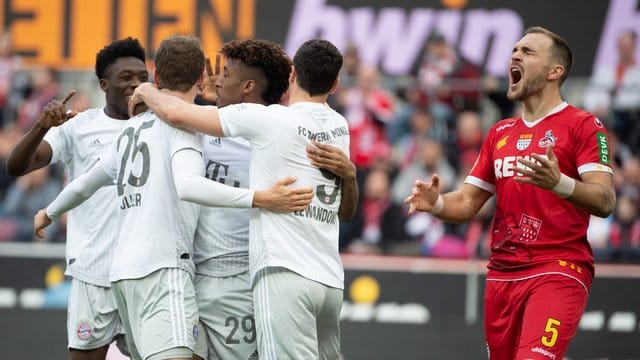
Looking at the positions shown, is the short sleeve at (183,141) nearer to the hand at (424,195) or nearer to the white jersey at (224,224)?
the white jersey at (224,224)

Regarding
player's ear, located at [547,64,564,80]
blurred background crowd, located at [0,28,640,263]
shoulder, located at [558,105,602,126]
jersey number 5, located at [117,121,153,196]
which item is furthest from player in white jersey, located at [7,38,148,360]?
blurred background crowd, located at [0,28,640,263]

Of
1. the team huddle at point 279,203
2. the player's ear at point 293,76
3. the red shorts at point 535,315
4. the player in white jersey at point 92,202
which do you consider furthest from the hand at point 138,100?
the red shorts at point 535,315

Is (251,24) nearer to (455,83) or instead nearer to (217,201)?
(455,83)

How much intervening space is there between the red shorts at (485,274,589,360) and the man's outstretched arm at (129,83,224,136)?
6.49ft

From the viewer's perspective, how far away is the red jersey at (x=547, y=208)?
256 inches

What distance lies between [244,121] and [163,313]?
1136 millimetres

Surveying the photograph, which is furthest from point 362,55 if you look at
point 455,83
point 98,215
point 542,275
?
point 542,275

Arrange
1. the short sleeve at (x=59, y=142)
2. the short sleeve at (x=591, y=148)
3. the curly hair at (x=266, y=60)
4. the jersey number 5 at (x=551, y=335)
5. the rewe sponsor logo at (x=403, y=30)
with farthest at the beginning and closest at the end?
the rewe sponsor logo at (x=403, y=30)
the short sleeve at (x=59, y=142)
the curly hair at (x=266, y=60)
the short sleeve at (x=591, y=148)
the jersey number 5 at (x=551, y=335)

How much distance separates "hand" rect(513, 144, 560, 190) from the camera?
19.7 feet

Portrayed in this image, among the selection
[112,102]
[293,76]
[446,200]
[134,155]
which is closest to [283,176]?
[293,76]

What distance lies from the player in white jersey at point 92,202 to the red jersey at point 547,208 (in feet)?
8.47

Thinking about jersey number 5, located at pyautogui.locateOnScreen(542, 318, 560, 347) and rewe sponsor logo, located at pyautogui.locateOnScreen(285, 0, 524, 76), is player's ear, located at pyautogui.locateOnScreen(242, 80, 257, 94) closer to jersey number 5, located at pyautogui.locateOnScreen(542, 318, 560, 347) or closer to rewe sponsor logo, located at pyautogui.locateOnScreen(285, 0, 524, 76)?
jersey number 5, located at pyautogui.locateOnScreen(542, 318, 560, 347)

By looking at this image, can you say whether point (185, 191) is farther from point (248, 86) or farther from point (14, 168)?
point (14, 168)

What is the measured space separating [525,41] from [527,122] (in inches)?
19.7
